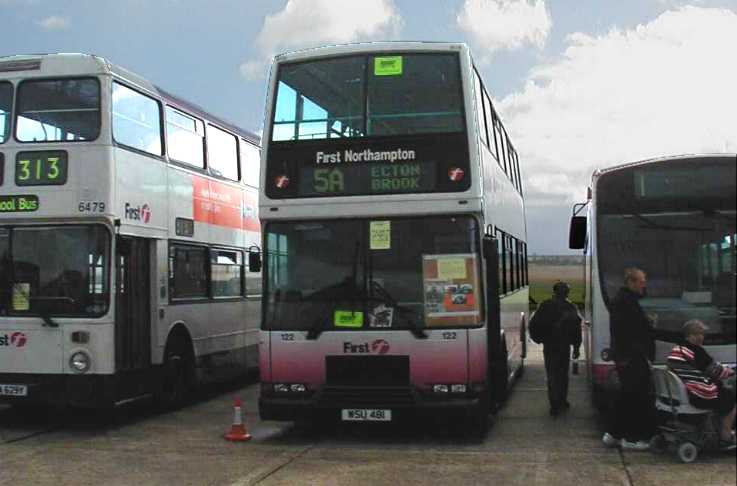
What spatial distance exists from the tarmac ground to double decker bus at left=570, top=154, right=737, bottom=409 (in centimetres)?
102

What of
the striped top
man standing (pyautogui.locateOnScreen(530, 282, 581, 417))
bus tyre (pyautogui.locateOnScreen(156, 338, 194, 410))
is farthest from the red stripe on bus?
the striped top

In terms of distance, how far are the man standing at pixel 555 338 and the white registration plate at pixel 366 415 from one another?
11.2 ft

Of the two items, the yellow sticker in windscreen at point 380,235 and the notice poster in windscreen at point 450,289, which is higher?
the yellow sticker in windscreen at point 380,235

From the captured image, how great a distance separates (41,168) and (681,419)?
26.5ft

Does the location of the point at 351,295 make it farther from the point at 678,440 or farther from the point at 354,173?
the point at 678,440

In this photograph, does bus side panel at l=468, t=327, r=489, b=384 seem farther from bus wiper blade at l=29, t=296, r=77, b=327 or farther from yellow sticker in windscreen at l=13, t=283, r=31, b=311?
yellow sticker in windscreen at l=13, t=283, r=31, b=311

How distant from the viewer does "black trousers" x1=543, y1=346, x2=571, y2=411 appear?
12.8 metres

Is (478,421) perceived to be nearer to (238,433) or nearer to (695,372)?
(238,433)

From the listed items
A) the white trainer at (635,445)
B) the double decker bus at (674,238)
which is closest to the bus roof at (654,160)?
the double decker bus at (674,238)

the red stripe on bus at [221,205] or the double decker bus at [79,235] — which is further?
the red stripe on bus at [221,205]

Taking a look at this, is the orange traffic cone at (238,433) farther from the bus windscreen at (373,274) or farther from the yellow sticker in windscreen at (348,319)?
the yellow sticker in windscreen at (348,319)

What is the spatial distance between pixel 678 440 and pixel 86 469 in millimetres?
5611

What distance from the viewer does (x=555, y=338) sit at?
42.0 ft

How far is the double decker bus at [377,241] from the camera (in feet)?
33.3
